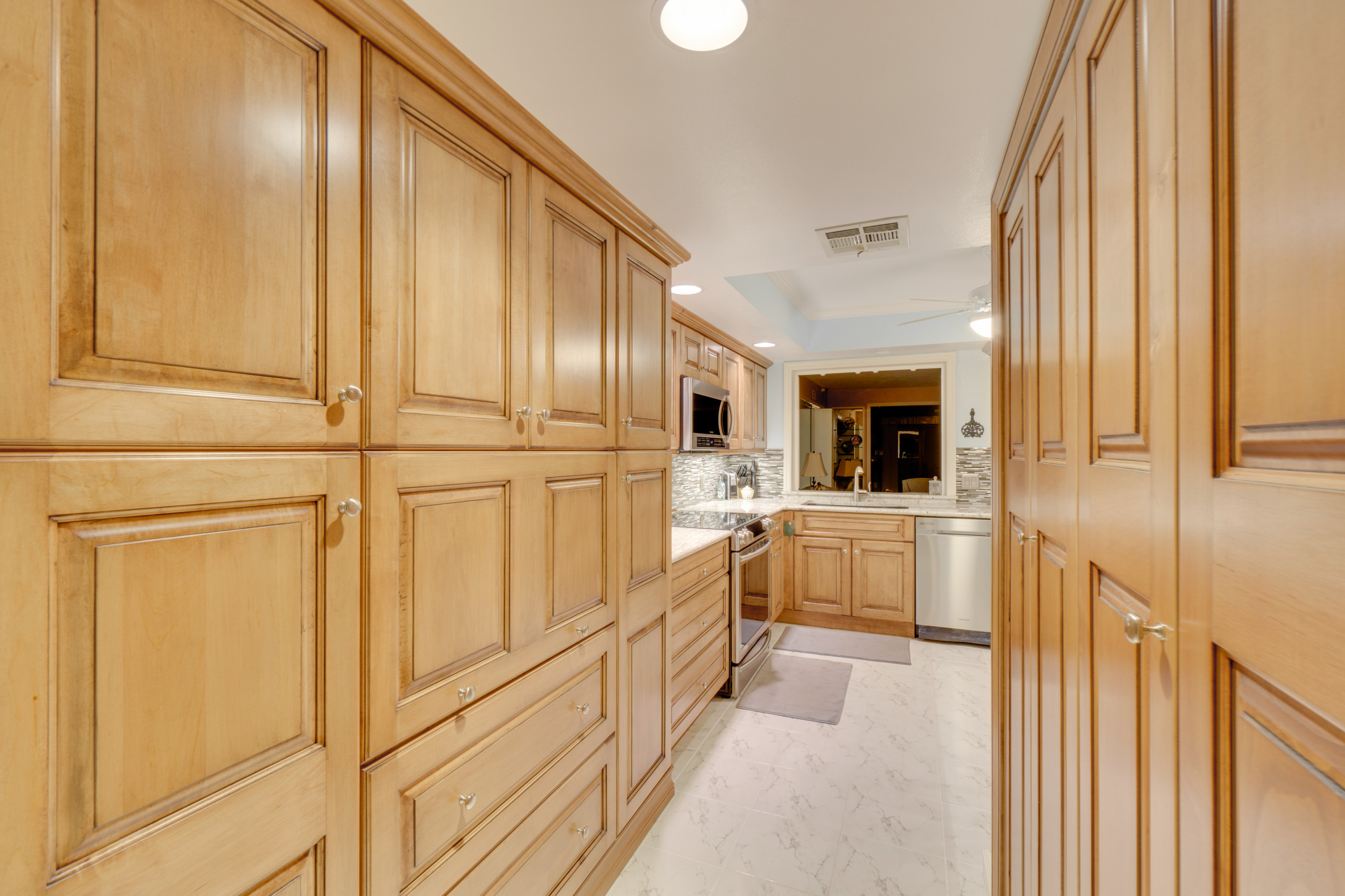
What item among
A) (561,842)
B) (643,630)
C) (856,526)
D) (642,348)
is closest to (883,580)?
(856,526)

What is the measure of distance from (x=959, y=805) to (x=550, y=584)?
74.9 inches

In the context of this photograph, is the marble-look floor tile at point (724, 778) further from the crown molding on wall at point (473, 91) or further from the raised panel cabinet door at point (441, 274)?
the crown molding on wall at point (473, 91)

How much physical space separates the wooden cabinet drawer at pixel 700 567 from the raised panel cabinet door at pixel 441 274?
127 cm

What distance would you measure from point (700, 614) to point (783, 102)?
2145mm

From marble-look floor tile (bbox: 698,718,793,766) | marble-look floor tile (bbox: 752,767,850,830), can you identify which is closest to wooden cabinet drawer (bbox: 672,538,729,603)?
marble-look floor tile (bbox: 698,718,793,766)

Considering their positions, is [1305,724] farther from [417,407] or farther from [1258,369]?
[417,407]

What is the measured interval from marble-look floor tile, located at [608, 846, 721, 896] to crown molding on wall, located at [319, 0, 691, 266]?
7.00ft

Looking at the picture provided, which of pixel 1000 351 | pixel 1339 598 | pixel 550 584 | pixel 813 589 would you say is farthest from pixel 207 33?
pixel 813 589

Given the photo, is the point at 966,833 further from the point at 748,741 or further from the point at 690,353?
the point at 690,353

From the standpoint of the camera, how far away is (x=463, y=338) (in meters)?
1.23

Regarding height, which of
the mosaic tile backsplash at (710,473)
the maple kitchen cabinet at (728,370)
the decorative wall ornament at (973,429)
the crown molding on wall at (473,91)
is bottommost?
the mosaic tile backsplash at (710,473)

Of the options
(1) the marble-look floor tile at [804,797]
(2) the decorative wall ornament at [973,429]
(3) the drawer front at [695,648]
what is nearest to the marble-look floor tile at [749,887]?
(1) the marble-look floor tile at [804,797]

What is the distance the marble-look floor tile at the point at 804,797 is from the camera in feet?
6.99

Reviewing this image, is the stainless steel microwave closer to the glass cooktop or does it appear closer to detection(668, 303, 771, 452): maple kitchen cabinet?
detection(668, 303, 771, 452): maple kitchen cabinet
